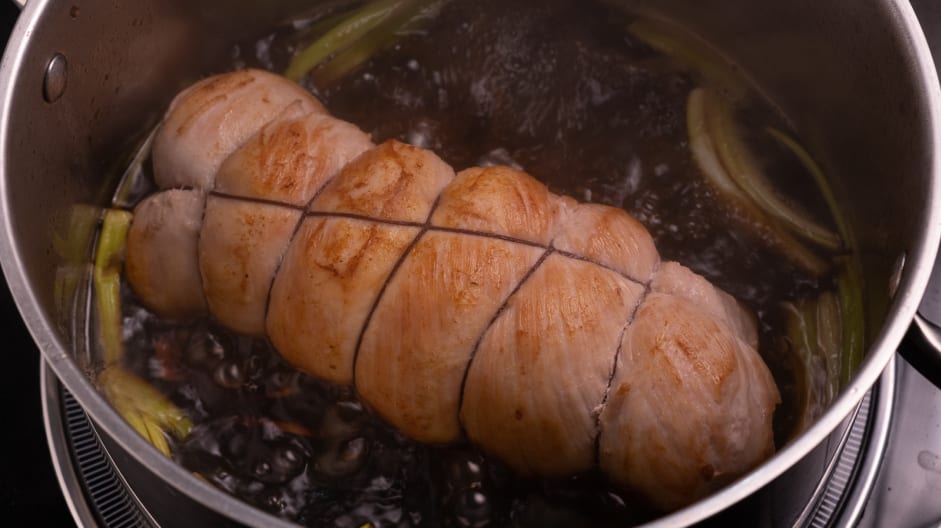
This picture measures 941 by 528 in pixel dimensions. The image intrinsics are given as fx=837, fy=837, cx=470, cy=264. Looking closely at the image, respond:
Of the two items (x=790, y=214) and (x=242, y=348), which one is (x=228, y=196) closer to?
(x=242, y=348)

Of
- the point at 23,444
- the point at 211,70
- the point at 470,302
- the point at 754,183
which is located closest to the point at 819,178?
the point at 754,183

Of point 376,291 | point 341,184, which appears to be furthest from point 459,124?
point 376,291

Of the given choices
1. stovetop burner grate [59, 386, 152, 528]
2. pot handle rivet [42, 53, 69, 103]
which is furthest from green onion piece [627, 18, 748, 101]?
stovetop burner grate [59, 386, 152, 528]

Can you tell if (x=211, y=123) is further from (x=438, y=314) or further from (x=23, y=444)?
(x=23, y=444)

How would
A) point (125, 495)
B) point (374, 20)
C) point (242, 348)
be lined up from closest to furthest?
point (125, 495) < point (242, 348) < point (374, 20)

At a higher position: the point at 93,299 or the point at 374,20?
the point at 374,20

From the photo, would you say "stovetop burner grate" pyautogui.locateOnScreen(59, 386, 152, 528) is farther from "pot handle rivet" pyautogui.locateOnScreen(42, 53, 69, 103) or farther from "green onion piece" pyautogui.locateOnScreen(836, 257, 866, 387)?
"green onion piece" pyautogui.locateOnScreen(836, 257, 866, 387)
